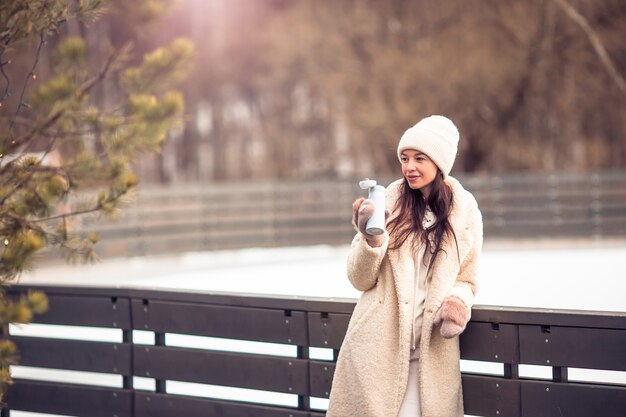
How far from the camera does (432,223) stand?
5.00 metres

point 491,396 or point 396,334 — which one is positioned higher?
point 396,334

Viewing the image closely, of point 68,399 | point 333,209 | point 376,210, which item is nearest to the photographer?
point 376,210

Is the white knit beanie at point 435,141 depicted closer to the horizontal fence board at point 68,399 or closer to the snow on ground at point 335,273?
the horizontal fence board at point 68,399

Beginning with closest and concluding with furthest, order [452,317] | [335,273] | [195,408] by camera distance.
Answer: [452,317] → [195,408] → [335,273]

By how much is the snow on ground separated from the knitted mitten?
6896mm

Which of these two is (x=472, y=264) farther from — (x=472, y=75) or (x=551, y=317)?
→ (x=472, y=75)

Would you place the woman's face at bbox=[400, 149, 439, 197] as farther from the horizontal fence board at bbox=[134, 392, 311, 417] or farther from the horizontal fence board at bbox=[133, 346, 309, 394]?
the horizontal fence board at bbox=[134, 392, 311, 417]

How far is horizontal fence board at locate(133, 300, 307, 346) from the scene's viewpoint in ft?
20.6

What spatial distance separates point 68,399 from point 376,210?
3284 millimetres

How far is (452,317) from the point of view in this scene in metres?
4.68

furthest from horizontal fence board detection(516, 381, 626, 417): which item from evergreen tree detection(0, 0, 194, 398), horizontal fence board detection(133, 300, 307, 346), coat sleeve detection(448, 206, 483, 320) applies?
evergreen tree detection(0, 0, 194, 398)

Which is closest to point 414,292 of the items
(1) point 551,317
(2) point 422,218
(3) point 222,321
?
(2) point 422,218

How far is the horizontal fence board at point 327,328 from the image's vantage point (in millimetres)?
6012

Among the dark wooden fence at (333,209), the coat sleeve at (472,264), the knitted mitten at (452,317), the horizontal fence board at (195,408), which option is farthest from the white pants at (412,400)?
the dark wooden fence at (333,209)
